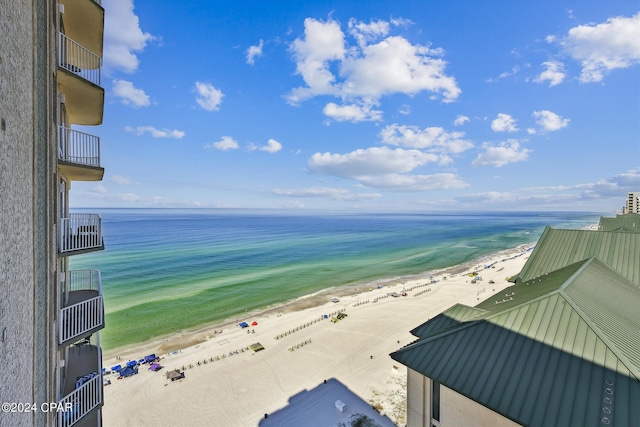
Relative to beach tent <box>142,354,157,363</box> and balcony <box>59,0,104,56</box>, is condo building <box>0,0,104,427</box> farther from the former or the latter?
beach tent <box>142,354,157,363</box>

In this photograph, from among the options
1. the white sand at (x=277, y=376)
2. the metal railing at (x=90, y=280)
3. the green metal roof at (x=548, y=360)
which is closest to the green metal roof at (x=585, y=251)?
the green metal roof at (x=548, y=360)

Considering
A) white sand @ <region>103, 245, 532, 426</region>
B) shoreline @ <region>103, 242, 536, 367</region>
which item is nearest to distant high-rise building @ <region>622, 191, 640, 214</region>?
shoreline @ <region>103, 242, 536, 367</region>

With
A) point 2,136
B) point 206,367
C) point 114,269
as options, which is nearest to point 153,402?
point 206,367

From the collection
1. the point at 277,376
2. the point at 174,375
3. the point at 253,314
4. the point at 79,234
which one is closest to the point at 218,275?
the point at 253,314

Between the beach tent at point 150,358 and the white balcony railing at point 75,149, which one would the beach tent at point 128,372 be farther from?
the white balcony railing at point 75,149

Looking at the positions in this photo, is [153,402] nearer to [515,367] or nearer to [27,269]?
[27,269]

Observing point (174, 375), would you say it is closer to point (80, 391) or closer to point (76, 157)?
point (80, 391)
